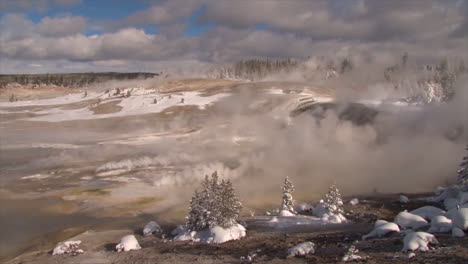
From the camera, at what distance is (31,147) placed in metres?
68.1

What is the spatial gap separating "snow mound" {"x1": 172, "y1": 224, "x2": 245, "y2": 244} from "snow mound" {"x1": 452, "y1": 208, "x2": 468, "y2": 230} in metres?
12.1

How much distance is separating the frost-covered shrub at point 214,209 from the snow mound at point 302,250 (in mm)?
6506

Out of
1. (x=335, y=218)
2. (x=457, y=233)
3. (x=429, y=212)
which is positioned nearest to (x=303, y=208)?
(x=335, y=218)

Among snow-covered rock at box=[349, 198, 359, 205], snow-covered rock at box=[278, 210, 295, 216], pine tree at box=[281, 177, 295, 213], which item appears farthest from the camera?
snow-covered rock at box=[349, 198, 359, 205]

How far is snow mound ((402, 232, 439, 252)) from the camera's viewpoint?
19.5 meters

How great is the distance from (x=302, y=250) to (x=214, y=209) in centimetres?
756

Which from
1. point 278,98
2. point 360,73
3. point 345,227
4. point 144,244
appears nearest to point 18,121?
point 278,98

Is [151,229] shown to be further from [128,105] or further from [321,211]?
[128,105]

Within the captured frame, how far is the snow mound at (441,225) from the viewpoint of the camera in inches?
882

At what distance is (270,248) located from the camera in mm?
23641

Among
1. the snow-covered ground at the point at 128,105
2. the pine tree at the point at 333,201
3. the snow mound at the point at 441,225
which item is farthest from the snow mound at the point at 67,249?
the snow-covered ground at the point at 128,105

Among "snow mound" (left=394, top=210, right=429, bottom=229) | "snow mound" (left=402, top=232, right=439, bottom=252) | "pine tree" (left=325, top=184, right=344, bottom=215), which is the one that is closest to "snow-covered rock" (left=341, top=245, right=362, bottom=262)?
"snow mound" (left=402, top=232, right=439, bottom=252)

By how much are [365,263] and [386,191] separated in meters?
23.7

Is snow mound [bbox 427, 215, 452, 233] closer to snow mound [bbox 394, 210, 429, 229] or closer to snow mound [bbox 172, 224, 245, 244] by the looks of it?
snow mound [bbox 394, 210, 429, 229]
